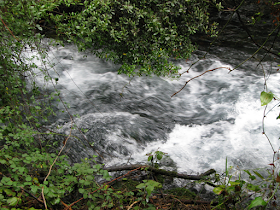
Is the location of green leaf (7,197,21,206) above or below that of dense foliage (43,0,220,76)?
below

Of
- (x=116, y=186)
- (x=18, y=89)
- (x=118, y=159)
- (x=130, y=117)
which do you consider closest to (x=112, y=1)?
(x=130, y=117)

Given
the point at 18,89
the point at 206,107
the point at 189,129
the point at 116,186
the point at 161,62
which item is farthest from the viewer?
the point at 161,62

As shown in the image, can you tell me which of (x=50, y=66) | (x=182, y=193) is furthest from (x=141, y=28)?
(x=182, y=193)

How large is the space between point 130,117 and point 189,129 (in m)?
1.16

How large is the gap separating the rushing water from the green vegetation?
0.36 metres

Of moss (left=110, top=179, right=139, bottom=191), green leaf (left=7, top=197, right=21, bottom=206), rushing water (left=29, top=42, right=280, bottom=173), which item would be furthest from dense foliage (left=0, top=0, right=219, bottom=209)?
rushing water (left=29, top=42, right=280, bottom=173)

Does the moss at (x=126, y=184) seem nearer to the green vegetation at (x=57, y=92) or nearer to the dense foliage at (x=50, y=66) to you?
the green vegetation at (x=57, y=92)

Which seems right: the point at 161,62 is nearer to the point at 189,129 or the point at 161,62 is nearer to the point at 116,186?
the point at 189,129

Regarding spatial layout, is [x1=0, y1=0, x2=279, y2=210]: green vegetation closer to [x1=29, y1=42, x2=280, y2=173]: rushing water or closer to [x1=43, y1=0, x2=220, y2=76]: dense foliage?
[x1=43, y1=0, x2=220, y2=76]: dense foliage

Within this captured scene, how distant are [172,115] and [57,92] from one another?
7.74ft

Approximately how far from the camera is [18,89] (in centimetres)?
251

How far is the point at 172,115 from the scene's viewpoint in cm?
422

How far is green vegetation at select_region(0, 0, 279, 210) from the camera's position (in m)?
1.81

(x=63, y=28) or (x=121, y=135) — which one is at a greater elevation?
(x=63, y=28)
